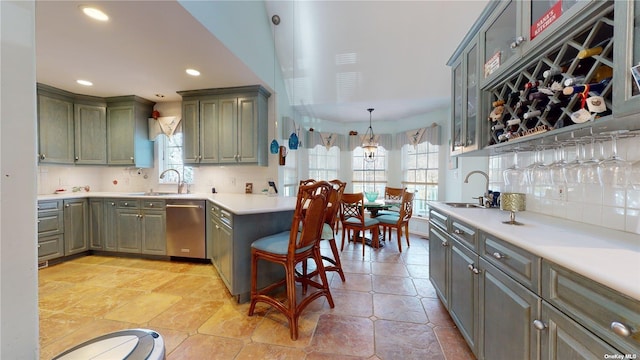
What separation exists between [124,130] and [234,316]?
3.50 meters

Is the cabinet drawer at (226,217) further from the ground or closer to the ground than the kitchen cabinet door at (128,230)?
further from the ground

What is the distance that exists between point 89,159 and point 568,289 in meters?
5.37

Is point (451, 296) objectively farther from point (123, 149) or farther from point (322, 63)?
point (123, 149)

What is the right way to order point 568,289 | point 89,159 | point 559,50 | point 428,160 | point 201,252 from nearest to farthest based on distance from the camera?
point 568,289
point 559,50
point 201,252
point 89,159
point 428,160

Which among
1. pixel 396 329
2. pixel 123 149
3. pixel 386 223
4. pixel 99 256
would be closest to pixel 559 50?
pixel 396 329

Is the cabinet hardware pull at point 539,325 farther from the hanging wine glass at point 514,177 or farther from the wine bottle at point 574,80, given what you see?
the hanging wine glass at point 514,177

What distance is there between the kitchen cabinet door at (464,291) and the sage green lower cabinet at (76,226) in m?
4.60

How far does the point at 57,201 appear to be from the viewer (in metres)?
3.21

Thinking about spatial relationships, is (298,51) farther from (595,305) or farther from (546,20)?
(595,305)

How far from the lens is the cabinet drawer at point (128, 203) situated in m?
3.41

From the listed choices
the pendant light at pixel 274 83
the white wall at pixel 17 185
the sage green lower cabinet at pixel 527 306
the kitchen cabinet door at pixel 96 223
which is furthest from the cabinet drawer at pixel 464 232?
the kitchen cabinet door at pixel 96 223

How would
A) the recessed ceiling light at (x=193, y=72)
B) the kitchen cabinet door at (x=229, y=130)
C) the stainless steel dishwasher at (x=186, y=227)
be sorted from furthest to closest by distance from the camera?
1. the kitchen cabinet door at (x=229, y=130)
2. the stainless steel dishwasher at (x=186, y=227)
3. the recessed ceiling light at (x=193, y=72)

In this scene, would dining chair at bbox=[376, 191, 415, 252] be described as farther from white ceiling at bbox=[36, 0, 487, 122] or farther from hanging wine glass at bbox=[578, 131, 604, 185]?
hanging wine glass at bbox=[578, 131, 604, 185]

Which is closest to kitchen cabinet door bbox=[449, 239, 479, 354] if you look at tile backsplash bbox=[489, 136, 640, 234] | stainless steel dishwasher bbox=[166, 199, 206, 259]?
tile backsplash bbox=[489, 136, 640, 234]
